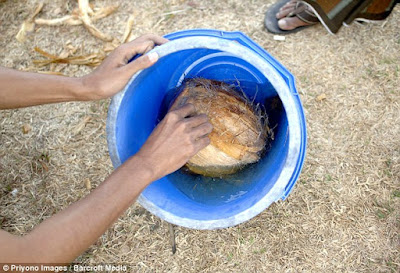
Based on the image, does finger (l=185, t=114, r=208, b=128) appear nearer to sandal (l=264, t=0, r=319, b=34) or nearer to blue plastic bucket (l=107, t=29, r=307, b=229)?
blue plastic bucket (l=107, t=29, r=307, b=229)

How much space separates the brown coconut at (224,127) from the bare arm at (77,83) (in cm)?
32

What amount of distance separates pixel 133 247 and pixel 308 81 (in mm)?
1358

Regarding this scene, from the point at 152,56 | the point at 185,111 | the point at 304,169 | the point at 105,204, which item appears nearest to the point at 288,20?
the point at 304,169

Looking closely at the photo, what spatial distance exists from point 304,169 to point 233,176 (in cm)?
47

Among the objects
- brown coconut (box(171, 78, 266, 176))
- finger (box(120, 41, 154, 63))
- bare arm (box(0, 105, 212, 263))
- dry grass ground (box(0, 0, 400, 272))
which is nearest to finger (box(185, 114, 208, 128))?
bare arm (box(0, 105, 212, 263))

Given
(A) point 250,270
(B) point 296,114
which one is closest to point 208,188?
(A) point 250,270

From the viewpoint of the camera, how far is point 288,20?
2.36 metres

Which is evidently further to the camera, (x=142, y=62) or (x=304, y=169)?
(x=304, y=169)

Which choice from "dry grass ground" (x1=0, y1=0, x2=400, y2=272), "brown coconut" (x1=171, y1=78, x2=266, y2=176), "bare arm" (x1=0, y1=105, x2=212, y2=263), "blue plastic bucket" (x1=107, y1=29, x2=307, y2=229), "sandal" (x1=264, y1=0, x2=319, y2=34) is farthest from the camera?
"sandal" (x1=264, y1=0, x2=319, y2=34)

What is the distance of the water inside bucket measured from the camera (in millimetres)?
1636

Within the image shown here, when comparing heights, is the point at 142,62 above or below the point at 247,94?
above

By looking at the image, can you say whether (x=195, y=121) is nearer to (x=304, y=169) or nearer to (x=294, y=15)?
(x=304, y=169)

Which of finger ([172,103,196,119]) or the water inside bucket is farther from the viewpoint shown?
the water inside bucket

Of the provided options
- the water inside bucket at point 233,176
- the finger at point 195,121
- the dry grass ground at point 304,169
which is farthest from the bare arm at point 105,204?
the dry grass ground at point 304,169
